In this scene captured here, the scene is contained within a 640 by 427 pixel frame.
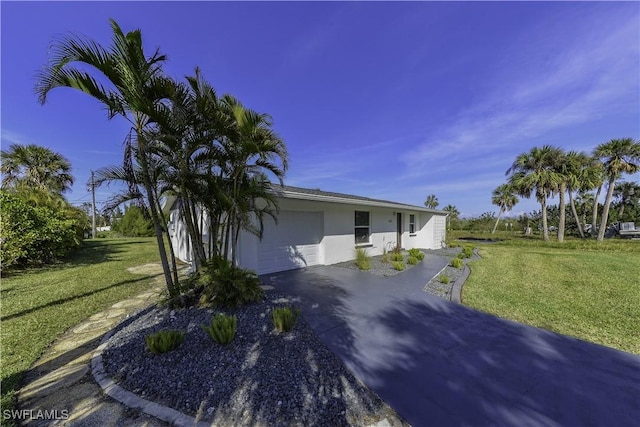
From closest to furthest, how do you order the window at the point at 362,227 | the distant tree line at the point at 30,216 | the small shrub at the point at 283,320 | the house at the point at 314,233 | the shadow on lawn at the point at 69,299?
the small shrub at the point at 283,320 < the shadow on lawn at the point at 69,299 < the house at the point at 314,233 < the distant tree line at the point at 30,216 < the window at the point at 362,227

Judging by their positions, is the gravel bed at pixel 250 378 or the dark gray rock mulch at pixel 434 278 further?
the dark gray rock mulch at pixel 434 278

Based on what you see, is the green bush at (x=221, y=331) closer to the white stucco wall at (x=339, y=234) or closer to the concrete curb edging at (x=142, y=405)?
the concrete curb edging at (x=142, y=405)

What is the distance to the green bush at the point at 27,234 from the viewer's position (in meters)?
7.91

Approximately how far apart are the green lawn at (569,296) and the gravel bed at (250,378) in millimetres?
3582

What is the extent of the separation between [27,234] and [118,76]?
895 centimetres

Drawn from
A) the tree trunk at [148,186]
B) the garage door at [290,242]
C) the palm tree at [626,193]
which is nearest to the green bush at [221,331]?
the tree trunk at [148,186]

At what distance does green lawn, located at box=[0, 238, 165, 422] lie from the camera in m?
3.21

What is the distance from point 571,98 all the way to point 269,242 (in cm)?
1069

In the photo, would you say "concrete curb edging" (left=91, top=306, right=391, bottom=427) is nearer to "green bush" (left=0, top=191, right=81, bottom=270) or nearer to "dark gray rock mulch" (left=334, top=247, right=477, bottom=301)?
"dark gray rock mulch" (left=334, top=247, right=477, bottom=301)

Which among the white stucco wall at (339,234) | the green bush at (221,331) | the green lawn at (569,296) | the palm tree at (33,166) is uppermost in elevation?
the palm tree at (33,166)

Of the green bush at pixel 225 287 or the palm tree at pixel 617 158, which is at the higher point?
the palm tree at pixel 617 158

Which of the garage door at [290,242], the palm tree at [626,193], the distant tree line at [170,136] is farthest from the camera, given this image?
the palm tree at [626,193]

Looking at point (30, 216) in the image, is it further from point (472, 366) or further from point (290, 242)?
point (472, 366)

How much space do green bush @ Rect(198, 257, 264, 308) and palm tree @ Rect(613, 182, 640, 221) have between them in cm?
4375
